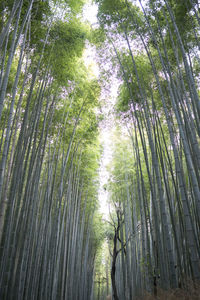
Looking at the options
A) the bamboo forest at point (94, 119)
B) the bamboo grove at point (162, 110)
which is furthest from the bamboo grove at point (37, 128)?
the bamboo grove at point (162, 110)

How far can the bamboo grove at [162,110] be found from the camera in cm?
279

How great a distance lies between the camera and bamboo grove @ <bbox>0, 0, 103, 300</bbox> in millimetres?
3115

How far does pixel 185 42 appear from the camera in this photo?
12.2 ft

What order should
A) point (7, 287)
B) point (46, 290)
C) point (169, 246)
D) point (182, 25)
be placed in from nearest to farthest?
point (169, 246) < point (7, 287) < point (182, 25) < point (46, 290)

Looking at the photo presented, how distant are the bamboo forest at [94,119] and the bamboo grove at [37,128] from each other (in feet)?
0.08

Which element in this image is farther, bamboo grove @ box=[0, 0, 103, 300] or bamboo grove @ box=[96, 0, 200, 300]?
bamboo grove @ box=[0, 0, 103, 300]

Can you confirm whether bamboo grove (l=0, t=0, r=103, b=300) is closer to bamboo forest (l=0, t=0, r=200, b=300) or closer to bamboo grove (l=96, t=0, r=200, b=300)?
bamboo forest (l=0, t=0, r=200, b=300)

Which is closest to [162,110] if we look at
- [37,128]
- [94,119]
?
[94,119]

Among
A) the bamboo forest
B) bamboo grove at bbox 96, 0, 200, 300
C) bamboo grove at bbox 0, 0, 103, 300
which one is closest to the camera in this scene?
bamboo grove at bbox 96, 0, 200, 300

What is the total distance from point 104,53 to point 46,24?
163cm

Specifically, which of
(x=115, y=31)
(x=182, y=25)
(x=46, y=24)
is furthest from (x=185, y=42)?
(x=46, y=24)

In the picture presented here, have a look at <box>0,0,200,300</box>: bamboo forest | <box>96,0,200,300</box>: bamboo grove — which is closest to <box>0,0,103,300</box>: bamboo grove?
<box>0,0,200,300</box>: bamboo forest

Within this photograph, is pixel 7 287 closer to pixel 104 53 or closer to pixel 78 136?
pixel 78 136

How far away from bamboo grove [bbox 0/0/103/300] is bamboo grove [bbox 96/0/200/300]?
0.97m
